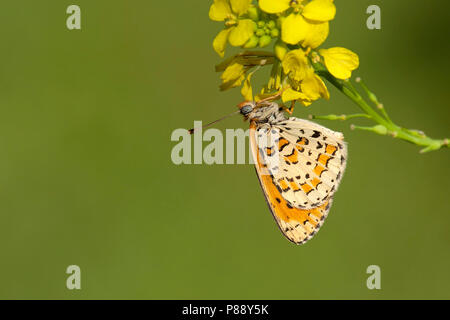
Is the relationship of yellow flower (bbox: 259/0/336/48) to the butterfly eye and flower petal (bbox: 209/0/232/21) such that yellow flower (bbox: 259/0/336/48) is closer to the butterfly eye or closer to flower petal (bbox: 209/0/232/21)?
flower petal (bbox: 209/0/232/21)

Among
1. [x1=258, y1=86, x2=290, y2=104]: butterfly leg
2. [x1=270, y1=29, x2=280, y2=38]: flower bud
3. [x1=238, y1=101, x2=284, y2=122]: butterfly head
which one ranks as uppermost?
[x1=270, y1=29, x2=280, y2=38]: flower bud

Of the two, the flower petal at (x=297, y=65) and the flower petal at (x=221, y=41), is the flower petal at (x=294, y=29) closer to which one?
the flower petal at (x=297, y=65)

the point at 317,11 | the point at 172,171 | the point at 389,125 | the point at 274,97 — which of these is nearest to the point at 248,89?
the point at 274,97

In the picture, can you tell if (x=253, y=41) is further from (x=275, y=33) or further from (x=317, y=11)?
(x=317, y=11)

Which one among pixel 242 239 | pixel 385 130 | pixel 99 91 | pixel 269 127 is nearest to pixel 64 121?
pixel 99 91

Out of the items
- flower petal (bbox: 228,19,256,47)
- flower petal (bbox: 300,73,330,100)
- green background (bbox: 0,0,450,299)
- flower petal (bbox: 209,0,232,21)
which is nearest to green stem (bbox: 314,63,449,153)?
flower petal (bbox: 300,73,330,100)

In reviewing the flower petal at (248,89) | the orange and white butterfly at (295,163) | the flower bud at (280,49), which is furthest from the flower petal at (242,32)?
the orange and white butterfly at (295,163)
